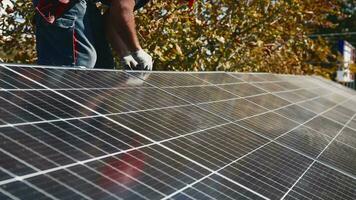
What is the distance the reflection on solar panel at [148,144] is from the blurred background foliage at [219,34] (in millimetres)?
2145

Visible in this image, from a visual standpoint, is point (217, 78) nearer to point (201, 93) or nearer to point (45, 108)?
point (201, 93)

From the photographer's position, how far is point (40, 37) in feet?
15.0

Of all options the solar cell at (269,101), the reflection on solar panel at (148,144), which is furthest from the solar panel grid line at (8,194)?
the solar cell at (269,101)

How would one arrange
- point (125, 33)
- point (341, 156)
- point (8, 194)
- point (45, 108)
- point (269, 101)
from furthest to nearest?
point (269, 101) < point (125, 33) < point (341, 156) < point (45, 108) < point (8, 194)

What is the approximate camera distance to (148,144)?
270cm

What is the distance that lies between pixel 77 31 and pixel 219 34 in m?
4.37

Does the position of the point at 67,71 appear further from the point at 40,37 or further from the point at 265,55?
the point at 265,55

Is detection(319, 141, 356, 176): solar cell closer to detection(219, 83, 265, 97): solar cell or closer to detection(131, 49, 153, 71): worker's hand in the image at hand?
detection(219, 83, 265, 97): solar cell

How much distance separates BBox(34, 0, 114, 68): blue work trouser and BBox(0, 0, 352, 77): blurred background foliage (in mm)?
1310

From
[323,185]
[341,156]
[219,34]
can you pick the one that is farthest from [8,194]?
[219,34]

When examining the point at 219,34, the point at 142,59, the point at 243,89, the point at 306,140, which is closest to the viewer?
the point at 306,140

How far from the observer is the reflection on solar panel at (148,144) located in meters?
2.02

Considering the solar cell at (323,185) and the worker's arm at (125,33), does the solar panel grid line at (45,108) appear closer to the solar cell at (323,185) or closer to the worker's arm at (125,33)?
the solar cell at (323,185)

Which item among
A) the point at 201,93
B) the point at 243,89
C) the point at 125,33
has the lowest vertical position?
the point at 243,89
